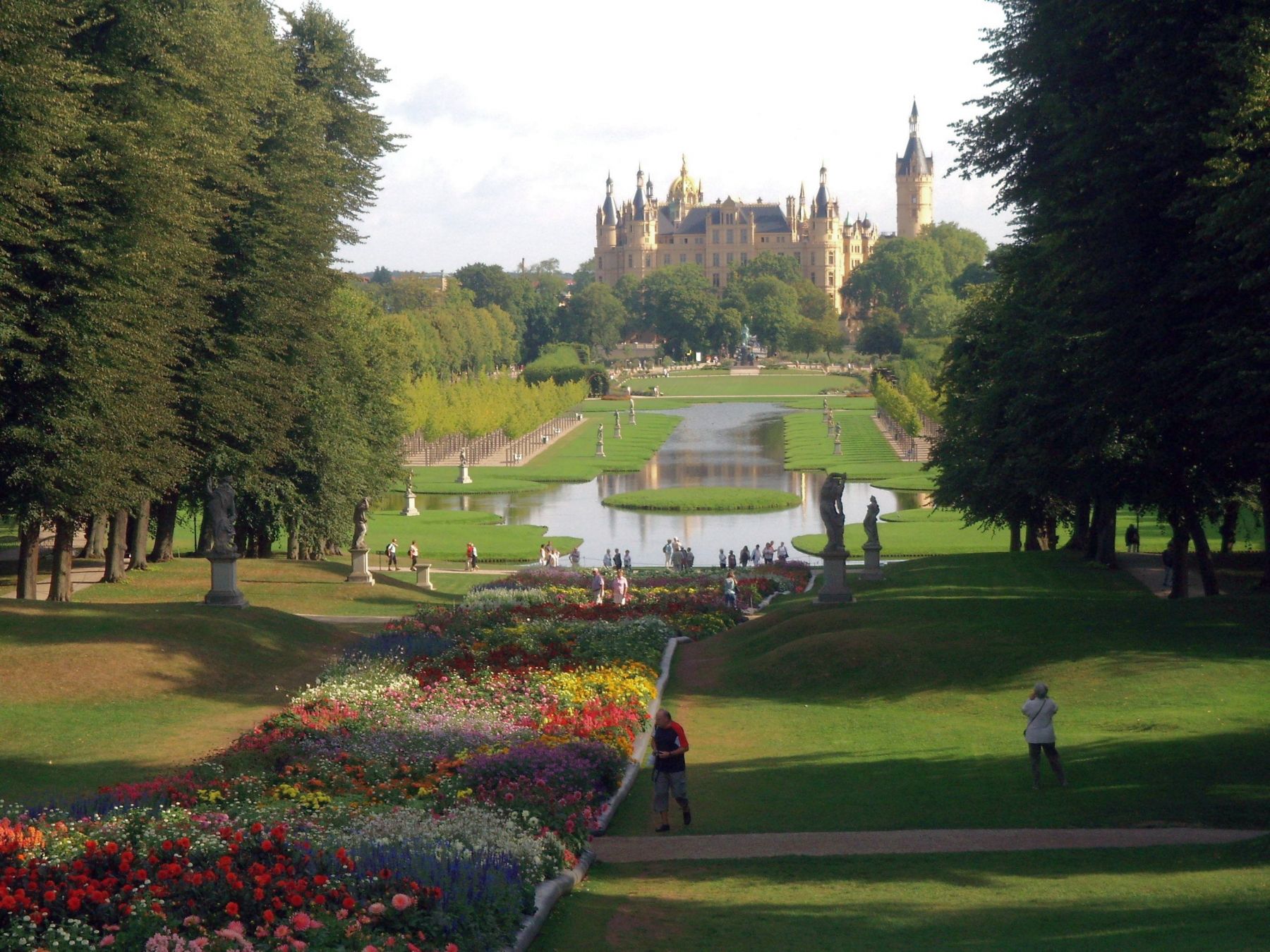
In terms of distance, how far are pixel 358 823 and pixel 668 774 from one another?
3.42 metres

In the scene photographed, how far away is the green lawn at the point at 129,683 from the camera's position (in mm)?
17562

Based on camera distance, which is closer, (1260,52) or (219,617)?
(1260,52)

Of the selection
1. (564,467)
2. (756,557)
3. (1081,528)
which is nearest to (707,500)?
(756,557)

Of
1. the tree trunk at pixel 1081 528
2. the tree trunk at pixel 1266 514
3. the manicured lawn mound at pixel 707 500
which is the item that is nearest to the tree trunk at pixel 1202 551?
the tree trunk at pixel 1266 514

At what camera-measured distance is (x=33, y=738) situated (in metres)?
18.6

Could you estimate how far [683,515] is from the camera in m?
65.9

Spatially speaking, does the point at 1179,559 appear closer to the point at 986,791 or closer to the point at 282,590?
the point at 986,791

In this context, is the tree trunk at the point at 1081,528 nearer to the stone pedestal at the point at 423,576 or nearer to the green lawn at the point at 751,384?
the stone pedestal at the point at 423,576

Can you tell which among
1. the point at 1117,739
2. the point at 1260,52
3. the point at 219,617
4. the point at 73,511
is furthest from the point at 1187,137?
the point at 73,511

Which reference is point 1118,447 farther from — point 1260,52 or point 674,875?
point 674,875

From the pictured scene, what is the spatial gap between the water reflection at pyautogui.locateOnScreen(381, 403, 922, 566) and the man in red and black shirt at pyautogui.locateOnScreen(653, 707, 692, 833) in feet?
125

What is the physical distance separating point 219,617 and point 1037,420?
657 inches

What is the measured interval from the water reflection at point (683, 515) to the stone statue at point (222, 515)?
22894 mm

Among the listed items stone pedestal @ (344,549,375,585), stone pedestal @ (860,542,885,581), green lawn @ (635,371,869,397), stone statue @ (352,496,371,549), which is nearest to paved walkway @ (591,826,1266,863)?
stone pedestal @ (860,542,885,581)
